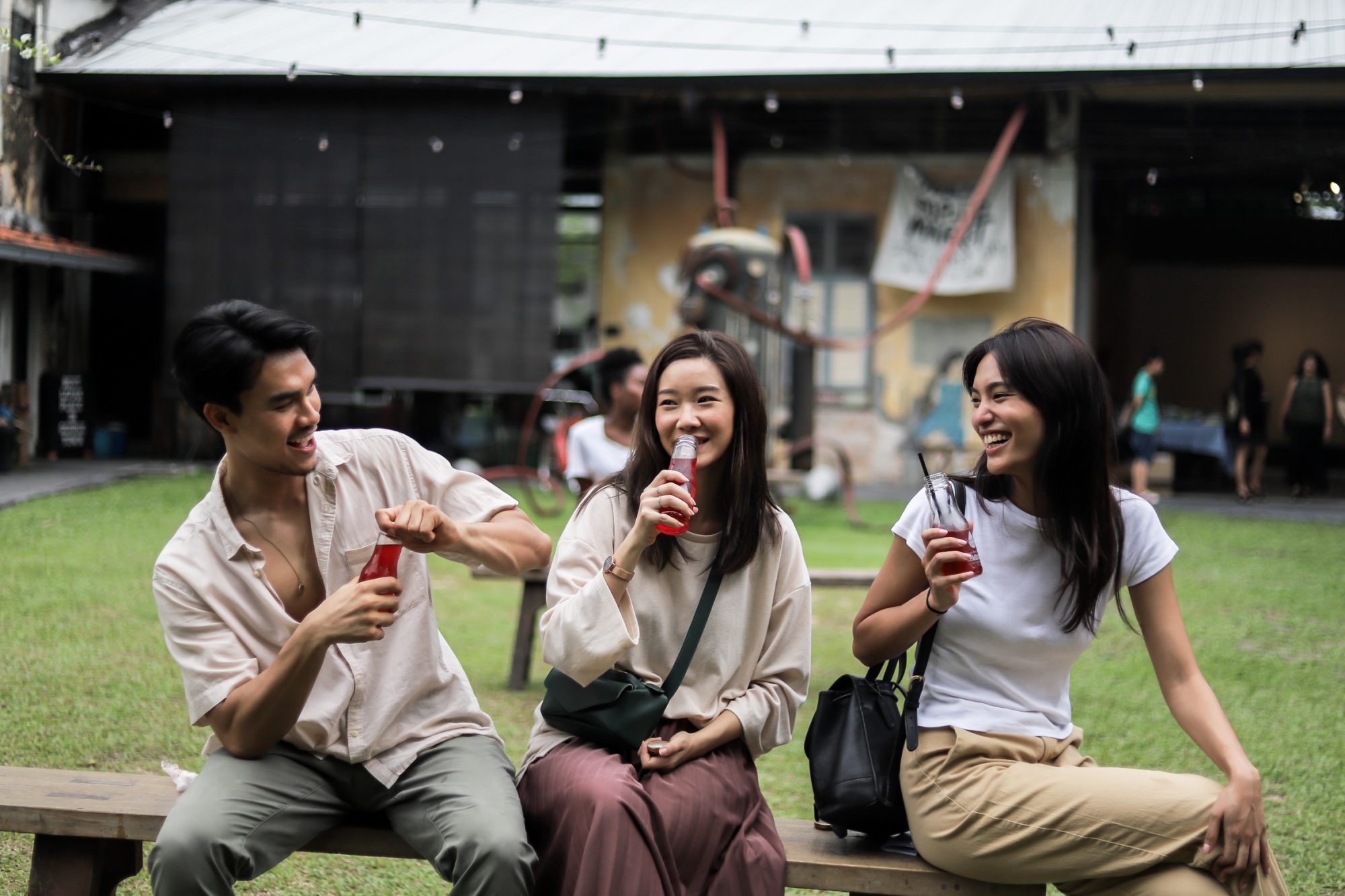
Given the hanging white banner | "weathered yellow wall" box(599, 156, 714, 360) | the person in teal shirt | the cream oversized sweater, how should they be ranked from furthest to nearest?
1. "weathered yellow wall" box(599, 156, 714, 360)
2. the hanging white banner
3. the person in teal shirt
4. the cream oversized sweater

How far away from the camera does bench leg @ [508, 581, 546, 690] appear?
5809 mm

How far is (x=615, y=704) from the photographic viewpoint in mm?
2760

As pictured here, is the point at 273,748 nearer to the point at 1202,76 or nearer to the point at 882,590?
the point at 882,590

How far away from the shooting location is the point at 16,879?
3543 mm

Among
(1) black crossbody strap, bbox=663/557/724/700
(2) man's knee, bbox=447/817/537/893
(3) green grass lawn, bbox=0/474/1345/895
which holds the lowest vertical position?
(3) green grass lawn, bbox=0/474/1345/895

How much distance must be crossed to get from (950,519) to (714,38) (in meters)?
13.5

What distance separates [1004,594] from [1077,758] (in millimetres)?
383

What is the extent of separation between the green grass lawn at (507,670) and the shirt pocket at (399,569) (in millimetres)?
1184

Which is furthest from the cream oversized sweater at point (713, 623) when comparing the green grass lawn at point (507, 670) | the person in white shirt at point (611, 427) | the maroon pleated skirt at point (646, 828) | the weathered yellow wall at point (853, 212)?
the weathered yellow wall at point (853, 212)

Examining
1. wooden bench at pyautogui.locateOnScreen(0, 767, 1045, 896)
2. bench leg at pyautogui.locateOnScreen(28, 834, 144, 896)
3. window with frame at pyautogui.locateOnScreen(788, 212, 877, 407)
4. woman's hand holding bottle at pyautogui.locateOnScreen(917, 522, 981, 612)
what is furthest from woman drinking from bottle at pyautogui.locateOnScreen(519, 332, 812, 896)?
window with frame at pyautogui.locateOnScreen(788, 212, 877, 407)

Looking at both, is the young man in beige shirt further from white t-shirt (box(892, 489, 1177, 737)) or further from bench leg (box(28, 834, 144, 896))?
white t-shirt (box(892, 489, 1177, 737))

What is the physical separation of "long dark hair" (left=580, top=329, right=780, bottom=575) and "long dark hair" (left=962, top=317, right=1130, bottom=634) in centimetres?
54

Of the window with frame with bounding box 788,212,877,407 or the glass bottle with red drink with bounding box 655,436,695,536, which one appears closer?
the glass bottle with red drink with bounding box 655,436,695,536

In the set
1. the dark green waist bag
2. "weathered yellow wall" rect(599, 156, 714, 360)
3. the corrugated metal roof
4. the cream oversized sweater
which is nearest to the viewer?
the dark green waist bag
